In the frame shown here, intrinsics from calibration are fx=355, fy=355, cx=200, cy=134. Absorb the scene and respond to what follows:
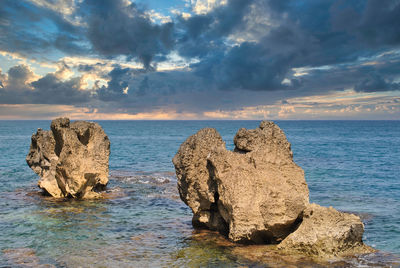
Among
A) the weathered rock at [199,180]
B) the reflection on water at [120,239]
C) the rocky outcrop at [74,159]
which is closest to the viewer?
the reflection on water at [120,239]

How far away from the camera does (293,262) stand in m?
11.8

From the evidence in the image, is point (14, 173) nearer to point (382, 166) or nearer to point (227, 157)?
point (227, 157)

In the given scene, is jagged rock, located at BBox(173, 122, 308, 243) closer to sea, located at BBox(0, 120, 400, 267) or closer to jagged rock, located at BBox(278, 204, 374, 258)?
jagged rock, located at BBox(278, 204, 374, 258)

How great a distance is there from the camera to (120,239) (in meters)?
14.6

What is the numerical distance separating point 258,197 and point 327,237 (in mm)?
2787

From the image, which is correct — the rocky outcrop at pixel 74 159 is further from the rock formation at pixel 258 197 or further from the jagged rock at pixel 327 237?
the jagged rock at pixel 327 237

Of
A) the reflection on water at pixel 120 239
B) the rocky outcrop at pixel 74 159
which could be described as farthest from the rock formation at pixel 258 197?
the rocky outcrop at pixel 74 159

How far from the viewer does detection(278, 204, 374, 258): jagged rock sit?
40.4ft

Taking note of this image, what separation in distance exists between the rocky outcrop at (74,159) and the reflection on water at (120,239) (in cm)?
98

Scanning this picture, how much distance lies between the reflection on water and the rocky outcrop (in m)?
0.98

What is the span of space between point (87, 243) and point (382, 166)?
35.7m

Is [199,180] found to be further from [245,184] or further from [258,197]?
[258,197]

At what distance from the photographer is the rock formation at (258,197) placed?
1266 centimetres

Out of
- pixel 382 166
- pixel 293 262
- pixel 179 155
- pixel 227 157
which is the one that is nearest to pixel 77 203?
pixel 179 155
